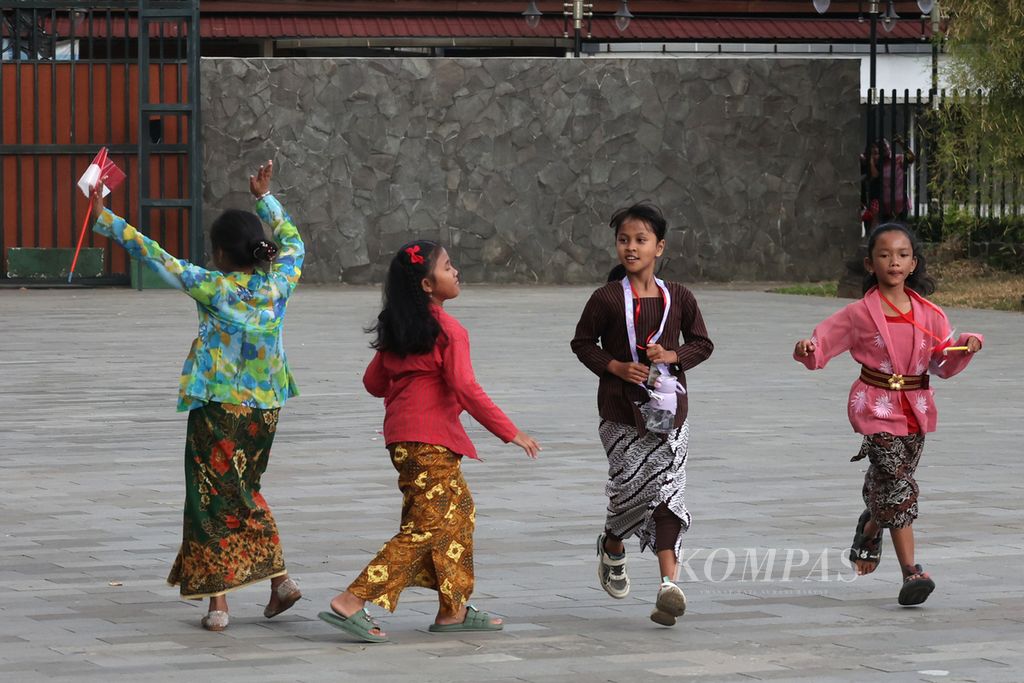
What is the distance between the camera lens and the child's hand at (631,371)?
6.08 m

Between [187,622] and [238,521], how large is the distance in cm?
36

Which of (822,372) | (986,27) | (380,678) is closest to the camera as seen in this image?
(380,678)

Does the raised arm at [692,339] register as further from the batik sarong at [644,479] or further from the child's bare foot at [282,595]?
the child's bare foot at [282,595]

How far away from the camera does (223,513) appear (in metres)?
6.11

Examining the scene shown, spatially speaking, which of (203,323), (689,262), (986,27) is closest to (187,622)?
(203,323)

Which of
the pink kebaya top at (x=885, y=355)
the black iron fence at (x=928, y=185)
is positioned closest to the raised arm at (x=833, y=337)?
the pink kebaya top at (x=885, y=355)

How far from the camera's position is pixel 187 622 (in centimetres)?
612

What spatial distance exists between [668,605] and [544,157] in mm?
19510

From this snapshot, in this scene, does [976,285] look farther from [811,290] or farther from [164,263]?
[164,263]

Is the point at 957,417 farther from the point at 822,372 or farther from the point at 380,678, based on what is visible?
the point at 380,678

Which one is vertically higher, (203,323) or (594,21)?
(594,21)

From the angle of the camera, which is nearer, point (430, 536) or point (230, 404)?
point (430, 536)

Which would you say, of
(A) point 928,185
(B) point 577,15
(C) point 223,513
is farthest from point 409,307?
(B) point 577,15

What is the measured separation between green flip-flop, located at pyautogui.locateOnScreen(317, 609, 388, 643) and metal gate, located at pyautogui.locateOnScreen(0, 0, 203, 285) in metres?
18.2
